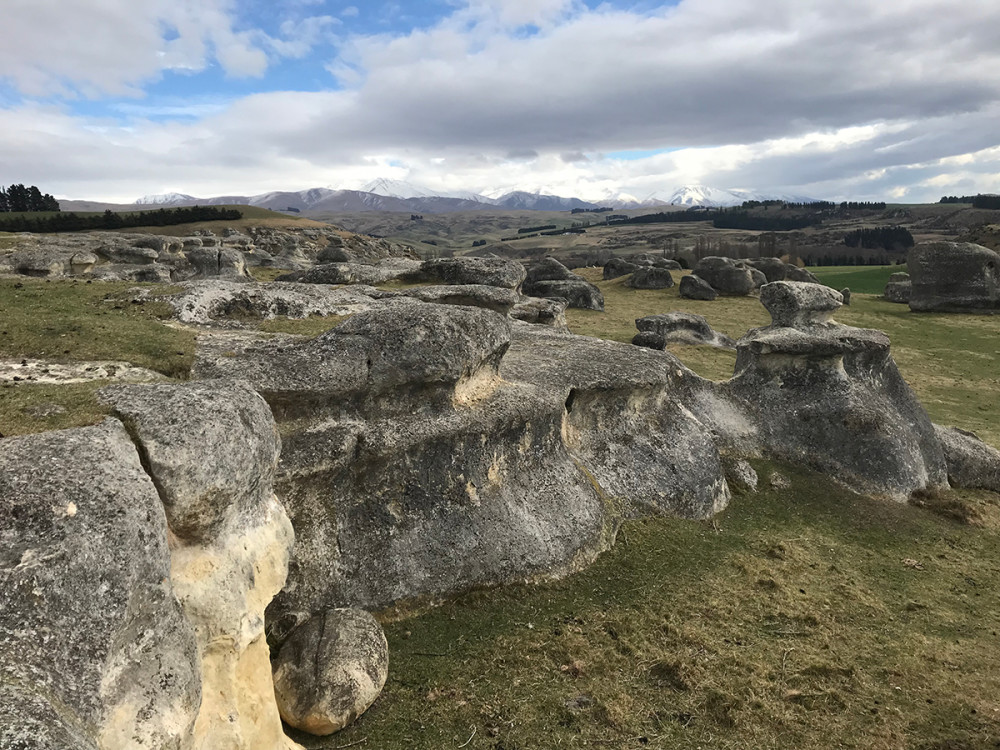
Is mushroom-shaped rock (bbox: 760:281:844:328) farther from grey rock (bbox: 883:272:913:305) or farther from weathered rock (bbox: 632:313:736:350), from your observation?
grey rock (bbox: 883:272:913:305)

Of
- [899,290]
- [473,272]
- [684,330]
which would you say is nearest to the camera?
[473,272]

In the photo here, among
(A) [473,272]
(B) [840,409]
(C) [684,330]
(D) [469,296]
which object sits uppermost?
(A) [473,272]

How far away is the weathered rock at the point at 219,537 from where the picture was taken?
6.99 meters

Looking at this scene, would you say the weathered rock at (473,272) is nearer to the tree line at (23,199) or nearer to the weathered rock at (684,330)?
the weathered rock at (684,330)

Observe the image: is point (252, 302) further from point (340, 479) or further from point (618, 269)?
point (618, 269)

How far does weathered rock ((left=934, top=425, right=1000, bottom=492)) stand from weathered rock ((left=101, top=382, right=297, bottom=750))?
18933 mm

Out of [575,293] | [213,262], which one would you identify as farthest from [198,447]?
[575,293]

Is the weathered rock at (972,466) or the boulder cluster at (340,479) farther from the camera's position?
the weathered rock at (972,466)

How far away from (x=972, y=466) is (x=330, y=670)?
1879 cm

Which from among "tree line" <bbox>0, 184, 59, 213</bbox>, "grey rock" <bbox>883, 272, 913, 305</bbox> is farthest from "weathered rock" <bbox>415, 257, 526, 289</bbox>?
"tree line" <bbox>0, 184, 59, 213</bbox>

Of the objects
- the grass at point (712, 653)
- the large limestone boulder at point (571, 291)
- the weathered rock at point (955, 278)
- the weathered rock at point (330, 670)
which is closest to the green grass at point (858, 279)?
the weathered rock at point (955, 278)

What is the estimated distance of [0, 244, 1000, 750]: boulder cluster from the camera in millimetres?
5602

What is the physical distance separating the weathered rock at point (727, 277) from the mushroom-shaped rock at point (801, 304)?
3504 cm

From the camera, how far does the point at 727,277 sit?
187 ft
